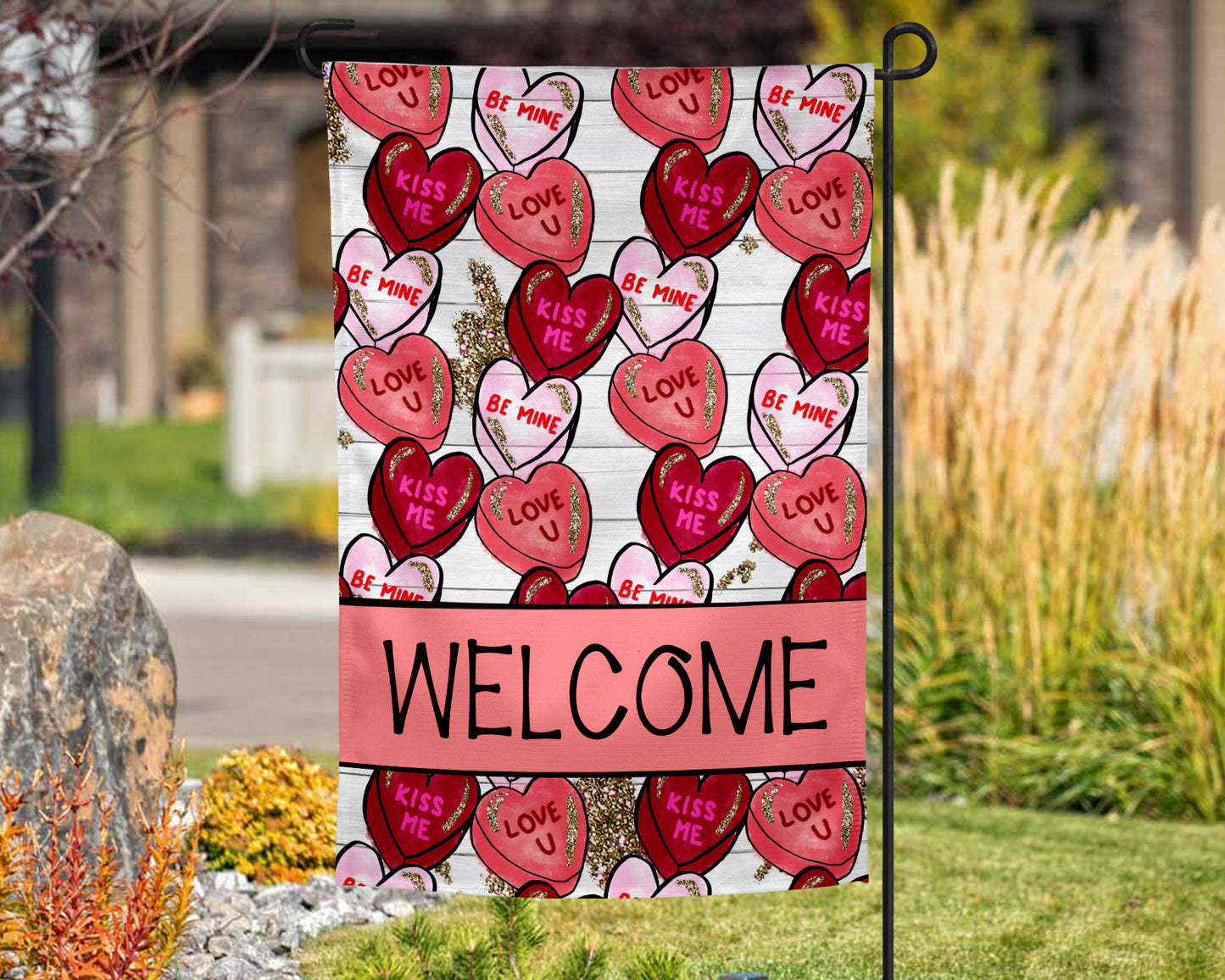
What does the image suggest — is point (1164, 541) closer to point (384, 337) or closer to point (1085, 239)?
point (1085, 239)

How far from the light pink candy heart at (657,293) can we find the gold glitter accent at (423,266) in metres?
0.40

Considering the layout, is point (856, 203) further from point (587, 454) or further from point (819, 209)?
point (587, 454)

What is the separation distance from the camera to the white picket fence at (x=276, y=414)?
1745 cm

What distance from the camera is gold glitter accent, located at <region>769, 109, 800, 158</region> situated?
380 centimetres

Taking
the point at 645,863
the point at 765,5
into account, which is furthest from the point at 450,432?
the point at 765,5

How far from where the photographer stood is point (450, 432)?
379 cm

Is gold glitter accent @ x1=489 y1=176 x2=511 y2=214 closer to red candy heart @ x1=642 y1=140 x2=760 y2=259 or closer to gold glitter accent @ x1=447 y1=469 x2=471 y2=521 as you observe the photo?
red candy heart @ x1=642 y1=140 x2=760 y2=259

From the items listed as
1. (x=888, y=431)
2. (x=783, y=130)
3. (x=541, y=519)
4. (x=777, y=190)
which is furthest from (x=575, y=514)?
(x=783, y=130)

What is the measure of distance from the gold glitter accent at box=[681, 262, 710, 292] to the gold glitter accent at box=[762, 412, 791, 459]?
1.05 feet

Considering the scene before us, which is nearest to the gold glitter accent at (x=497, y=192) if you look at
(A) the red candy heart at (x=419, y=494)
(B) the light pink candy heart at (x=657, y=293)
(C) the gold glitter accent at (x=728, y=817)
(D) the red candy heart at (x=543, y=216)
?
(D) the red candy heart at (x=543, y=216)

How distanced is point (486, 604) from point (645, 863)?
0.69m

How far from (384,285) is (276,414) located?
14.2m

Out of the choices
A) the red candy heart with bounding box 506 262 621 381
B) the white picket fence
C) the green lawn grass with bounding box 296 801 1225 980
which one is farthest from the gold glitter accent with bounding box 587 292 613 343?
the white picket fence

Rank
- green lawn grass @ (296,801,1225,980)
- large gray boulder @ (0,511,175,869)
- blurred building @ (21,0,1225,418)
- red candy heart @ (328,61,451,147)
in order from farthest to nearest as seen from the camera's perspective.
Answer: blurred building @ (21,0,1225,418) < green lawn grass @ (296,801,1225,980) < large gray boulder @ (0,511,175,869) < red candy heart @ (328,61,451,147)
